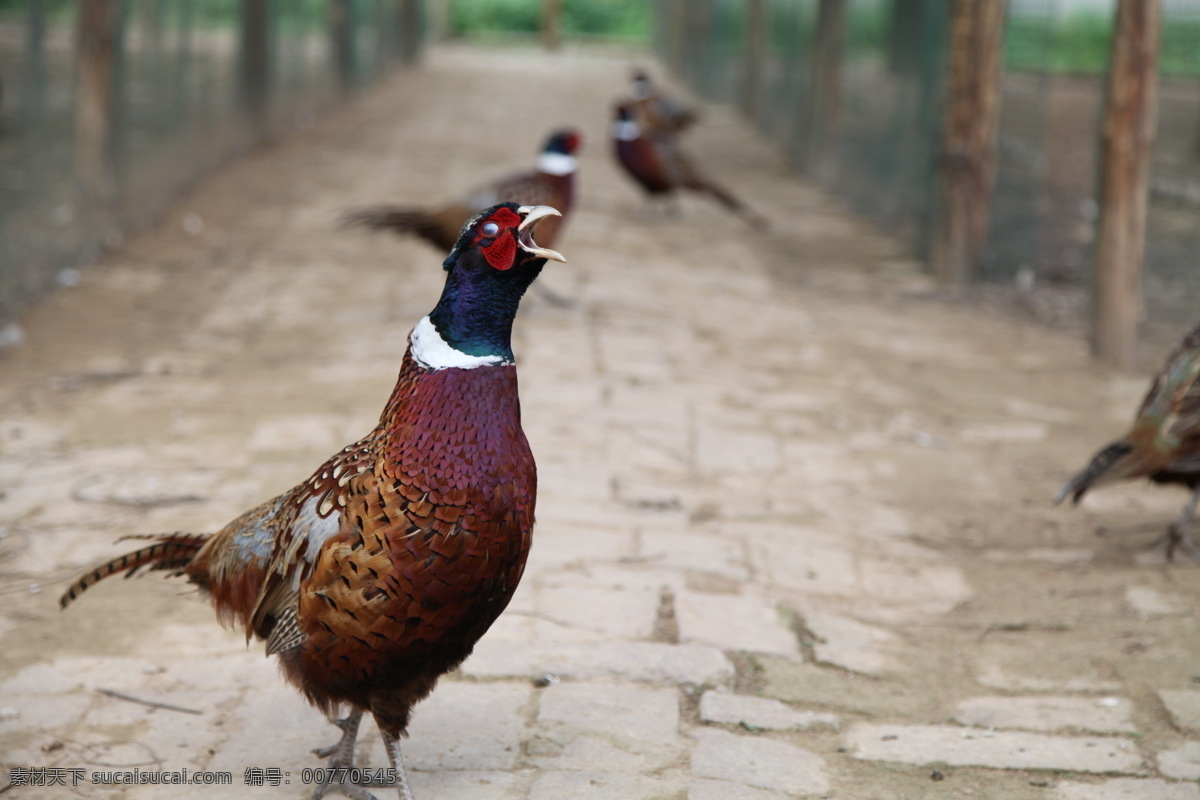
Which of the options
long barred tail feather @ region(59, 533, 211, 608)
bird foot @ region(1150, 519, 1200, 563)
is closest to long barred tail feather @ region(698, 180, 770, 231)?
bird foot @ region(1150, 519, 1200, 563)

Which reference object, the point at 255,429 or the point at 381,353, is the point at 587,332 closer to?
the point at 381,353

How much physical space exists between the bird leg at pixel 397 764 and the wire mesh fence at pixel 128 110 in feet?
15.7

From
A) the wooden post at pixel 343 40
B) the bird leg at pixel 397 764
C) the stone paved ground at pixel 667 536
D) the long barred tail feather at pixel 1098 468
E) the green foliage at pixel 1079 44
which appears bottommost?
the stone paved ground at pixel 667 536

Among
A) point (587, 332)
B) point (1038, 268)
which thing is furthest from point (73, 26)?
point (1038, 268)

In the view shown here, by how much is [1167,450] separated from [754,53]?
14.0 meters

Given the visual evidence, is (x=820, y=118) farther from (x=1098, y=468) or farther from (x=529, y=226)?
(x=529, y=226)

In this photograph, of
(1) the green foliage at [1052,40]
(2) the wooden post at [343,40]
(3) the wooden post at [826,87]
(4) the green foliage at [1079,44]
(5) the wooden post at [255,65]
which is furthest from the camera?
(2) the wooden post at [343,40]

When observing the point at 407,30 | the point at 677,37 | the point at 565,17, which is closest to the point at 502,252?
the point at 407,30

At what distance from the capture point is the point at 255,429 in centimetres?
515

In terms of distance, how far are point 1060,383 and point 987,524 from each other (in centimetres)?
207

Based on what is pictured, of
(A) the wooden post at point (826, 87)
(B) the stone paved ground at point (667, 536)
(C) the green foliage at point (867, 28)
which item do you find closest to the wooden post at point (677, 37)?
(A) the wooden post at point (826, 87)

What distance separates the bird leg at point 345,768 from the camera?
2.78 m

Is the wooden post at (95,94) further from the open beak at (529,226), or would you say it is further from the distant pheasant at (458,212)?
the open beak at (529,226)

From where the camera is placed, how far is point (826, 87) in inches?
492
